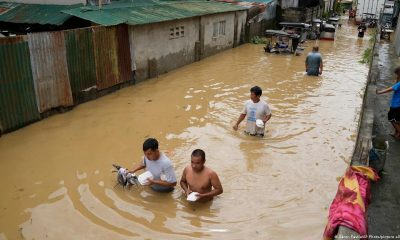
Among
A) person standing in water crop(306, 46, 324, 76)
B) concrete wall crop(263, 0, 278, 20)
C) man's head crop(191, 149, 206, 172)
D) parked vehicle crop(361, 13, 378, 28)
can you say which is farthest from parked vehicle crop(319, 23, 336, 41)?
man's head crop(191, 149, 206, 172)

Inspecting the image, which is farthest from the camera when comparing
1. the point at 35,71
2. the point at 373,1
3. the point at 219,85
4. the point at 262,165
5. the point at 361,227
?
the point at 373,1

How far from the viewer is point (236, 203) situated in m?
6.03

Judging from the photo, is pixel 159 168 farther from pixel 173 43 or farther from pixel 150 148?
pixel 173 43

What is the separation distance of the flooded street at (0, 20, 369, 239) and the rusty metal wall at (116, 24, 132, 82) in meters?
0.55

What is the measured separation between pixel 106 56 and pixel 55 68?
2112 millimetres

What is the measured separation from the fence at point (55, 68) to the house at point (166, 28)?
23.4 inches

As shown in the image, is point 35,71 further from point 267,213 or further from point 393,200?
point 393,200

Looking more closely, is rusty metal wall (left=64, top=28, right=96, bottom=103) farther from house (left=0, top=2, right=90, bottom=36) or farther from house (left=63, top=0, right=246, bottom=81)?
house (left=0, top=2, right=90, bottom=36)

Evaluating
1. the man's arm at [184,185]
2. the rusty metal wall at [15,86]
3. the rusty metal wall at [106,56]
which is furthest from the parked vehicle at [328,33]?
the man's arm at [184,185]

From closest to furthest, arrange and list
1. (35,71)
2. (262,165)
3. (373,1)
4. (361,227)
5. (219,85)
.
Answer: (361,227) < (262,165) < (35,71) < (219,85) < (373,1)

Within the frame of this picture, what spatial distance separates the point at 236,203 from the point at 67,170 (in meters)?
3.27

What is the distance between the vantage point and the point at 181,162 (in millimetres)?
7441

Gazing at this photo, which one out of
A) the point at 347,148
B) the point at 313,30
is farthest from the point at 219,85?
the point at 313,30

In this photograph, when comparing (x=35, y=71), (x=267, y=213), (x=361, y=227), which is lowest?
(x=267, y=213)
